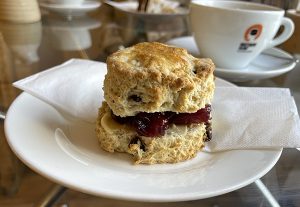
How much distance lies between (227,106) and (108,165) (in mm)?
267

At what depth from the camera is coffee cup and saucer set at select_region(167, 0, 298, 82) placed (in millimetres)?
780

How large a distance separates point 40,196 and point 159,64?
24 centimetres

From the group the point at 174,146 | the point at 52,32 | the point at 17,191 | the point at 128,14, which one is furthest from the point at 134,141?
the point at 128,14

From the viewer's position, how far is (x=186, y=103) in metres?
0.47

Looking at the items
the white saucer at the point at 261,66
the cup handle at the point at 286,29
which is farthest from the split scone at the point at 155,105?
the cup handle at the point at 286,29

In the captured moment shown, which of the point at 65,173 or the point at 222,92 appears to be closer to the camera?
the point at 65,173

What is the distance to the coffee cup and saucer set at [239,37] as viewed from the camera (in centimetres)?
78

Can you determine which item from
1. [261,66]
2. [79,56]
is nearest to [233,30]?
[261,66]

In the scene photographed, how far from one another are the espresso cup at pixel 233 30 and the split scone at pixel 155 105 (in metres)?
0.31

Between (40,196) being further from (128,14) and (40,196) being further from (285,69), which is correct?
(128,14)

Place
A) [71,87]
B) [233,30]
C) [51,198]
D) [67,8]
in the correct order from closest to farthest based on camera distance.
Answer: [51,198], [71,87], [233,30], [67,8]

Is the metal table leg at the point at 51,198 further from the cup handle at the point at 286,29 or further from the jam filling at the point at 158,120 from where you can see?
the cup handle at the point at 286,29

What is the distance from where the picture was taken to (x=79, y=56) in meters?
0.88

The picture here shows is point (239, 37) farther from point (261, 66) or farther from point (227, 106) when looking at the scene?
point (227, 106)
